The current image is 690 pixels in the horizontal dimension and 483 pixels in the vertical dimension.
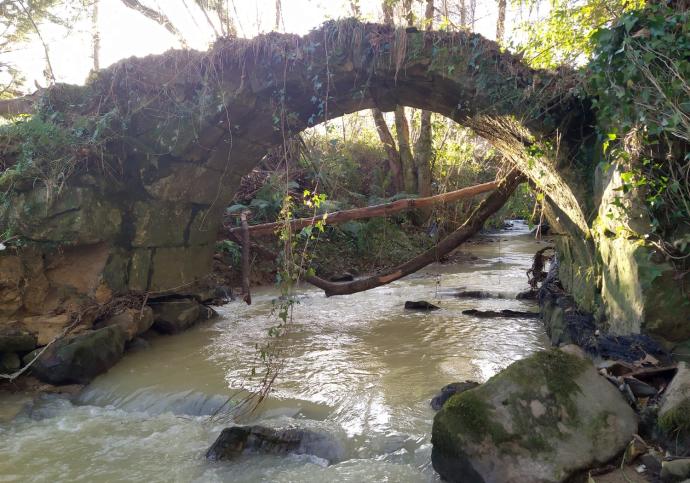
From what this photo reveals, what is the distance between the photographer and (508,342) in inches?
245

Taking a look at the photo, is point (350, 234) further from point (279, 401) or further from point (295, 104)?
point (279, 401)

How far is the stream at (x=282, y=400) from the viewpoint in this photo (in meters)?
3.65

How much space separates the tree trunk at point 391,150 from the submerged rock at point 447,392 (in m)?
12.1

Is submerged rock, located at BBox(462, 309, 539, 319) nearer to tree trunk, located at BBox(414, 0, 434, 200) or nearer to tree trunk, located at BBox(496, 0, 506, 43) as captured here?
tree trunk, located at BBox(414, 0, 434, 200)

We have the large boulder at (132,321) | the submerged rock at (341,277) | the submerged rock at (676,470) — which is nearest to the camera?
the submerged rock at (676,470)

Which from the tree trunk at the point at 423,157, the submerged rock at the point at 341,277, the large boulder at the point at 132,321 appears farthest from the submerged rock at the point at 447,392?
the tree trunk at the point at 423,157

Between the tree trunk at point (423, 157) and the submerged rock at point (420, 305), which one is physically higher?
the tree trunk at point (423, 157)

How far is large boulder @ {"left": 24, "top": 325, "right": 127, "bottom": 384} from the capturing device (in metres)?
5.51

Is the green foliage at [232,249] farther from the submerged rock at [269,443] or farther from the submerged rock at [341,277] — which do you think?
the submerged rock at [269,443]

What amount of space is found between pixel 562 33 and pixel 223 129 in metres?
4.64

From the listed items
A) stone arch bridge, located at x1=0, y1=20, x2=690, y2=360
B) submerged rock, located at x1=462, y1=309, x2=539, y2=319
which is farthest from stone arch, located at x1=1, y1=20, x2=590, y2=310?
submerged rock, located at x1=462, y1=309, x2=539, y2=319

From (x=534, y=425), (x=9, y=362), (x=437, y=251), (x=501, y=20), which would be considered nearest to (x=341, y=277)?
(x=437, y=251)

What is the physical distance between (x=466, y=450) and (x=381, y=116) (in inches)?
534

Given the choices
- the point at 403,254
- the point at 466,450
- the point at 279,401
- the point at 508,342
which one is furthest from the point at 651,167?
the point at 403,254
